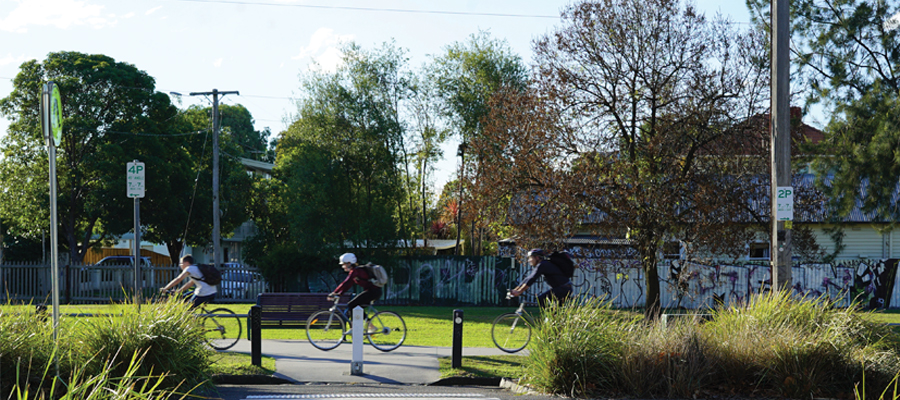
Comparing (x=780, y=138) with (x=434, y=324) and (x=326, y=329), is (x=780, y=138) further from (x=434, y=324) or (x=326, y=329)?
(x=434, y=324)

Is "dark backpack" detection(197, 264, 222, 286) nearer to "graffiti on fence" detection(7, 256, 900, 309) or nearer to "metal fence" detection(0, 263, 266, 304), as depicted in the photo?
"graffiti on fence" detection(7, 256, 900, 309)

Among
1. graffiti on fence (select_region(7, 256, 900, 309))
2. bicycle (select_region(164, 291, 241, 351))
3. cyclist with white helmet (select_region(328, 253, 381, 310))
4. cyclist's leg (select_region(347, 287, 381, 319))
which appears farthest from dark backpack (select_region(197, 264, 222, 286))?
graffiti on fence (select_region(7, 256, 900, 309))

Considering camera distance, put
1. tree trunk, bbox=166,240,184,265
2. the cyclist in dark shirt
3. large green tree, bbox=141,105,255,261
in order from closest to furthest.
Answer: the cyclist in dark shirt, large green tree, bbox=141,105,255,261, tree trunk, bbox=166,240,184,265

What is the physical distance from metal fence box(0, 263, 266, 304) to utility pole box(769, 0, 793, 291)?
19.2m

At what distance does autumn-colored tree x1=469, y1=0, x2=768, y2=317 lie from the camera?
17.2 meters

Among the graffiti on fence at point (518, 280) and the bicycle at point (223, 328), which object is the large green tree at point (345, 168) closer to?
the graffiti on fence at point (518, 280)

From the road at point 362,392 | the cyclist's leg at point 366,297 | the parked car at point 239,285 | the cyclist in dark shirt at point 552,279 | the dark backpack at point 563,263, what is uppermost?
the dark backpack at point 563,263

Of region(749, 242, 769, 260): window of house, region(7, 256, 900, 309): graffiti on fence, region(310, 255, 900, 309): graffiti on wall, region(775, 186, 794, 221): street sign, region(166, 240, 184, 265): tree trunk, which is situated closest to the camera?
region(775, 186, 794, 221): street sign

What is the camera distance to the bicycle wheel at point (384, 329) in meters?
12.5

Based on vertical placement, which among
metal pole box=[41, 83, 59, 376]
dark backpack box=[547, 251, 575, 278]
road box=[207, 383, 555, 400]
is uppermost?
metal pole box=[41, 83, 59, 376]

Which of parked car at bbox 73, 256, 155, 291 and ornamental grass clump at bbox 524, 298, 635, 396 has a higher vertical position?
ornamental grass clump at bbox 524, 298, 635, 396

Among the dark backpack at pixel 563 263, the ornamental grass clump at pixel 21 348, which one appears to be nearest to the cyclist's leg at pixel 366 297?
the dark backpack at pixel 563 263

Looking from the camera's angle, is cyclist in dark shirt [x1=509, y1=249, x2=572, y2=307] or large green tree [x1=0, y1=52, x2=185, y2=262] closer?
cyclist in dark shirt [x1=509, y1=249, x2=572, y2=307]

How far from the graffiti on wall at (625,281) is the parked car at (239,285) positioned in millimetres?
2080
